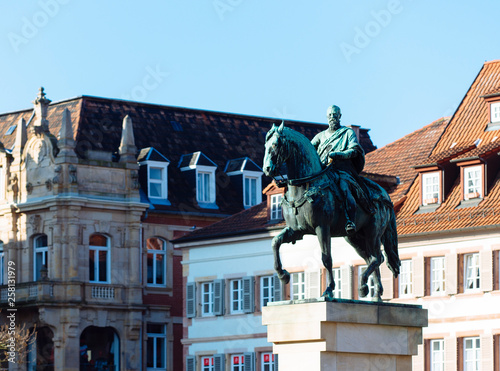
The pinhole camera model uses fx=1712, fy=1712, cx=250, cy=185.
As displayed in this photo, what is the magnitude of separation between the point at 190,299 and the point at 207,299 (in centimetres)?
79

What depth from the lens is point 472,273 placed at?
5784 centimetres

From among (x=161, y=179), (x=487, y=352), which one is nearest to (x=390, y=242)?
(x=487, y=352)

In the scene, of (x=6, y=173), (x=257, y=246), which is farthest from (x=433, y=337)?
(x=6, y=173)

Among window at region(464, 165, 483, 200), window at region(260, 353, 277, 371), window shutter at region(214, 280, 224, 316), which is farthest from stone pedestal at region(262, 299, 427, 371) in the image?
window shutter at region(214, 280, 224, 316)

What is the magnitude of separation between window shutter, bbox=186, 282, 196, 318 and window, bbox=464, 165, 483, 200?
14747 millimetres

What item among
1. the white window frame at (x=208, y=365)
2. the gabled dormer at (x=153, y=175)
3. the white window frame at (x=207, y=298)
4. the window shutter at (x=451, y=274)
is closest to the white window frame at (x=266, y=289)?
the white window frame at (x=207, y=298)

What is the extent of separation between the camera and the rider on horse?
29600 millimetres

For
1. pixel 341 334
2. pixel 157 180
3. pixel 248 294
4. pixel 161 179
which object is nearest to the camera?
pixel 341 334

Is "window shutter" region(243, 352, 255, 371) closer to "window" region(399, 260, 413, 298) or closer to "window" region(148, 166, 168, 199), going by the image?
"window" region(399, 260, 413, 298)

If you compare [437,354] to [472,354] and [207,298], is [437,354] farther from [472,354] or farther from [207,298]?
[207,298]

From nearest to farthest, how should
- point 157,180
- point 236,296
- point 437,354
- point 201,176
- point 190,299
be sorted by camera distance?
point 437,354
point 236,296
point 190,299
point 157,180
point 201,176

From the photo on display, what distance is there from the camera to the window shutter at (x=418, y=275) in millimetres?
59375

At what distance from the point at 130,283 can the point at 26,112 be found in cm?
1180

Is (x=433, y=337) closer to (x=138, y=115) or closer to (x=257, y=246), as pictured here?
(x=257, y=246)
